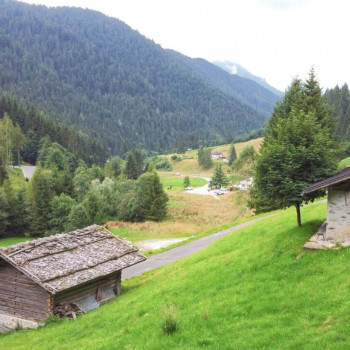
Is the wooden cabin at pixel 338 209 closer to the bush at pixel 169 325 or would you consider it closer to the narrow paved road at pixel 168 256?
the bush at pixel 169 325

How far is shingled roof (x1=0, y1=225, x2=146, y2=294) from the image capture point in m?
19.5

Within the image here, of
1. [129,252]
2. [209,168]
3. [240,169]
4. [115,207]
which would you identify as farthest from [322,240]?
[209,168]

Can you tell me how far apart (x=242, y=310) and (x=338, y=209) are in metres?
Answer: 6.78

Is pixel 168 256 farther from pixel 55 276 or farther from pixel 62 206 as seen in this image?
pixel 62 206

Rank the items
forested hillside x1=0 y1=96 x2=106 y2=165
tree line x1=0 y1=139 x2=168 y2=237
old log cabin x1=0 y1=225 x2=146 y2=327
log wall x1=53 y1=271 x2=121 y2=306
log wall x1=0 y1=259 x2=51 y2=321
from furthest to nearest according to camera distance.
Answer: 1. forested hillside x1=0 y1=96 x2=106 y2=165
2. tree line x1=0 y1=139 x2=168 y2=237
3. log wall x1=53 y1=271 x2=121 y2=306
4. log wall x1=0 y1=259 x2=51 y2=321
5. old log cabin x1=0 y1=225 x2=146 y2=327

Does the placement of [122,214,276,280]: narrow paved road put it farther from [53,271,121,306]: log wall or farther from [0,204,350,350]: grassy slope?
[0,204,350,350]: grassy slope

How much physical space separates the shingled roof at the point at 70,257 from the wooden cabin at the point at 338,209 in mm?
13555

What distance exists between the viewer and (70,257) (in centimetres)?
2175

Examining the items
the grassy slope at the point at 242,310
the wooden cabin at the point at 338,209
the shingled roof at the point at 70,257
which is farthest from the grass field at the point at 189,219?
the wooden cabin at the point at 338,209

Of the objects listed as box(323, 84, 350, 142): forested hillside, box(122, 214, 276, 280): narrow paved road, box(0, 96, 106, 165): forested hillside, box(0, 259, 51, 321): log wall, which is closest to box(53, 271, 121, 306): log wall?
box(0, 259, 51, 321): log wall

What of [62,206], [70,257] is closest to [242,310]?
[70,257]

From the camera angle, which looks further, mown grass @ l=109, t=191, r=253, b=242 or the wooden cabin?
mown grass @ l=109, t=191, r=253, b=242

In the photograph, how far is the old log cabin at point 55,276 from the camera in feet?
64.2

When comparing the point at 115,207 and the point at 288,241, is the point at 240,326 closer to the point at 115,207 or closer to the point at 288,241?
the point at 288,241
